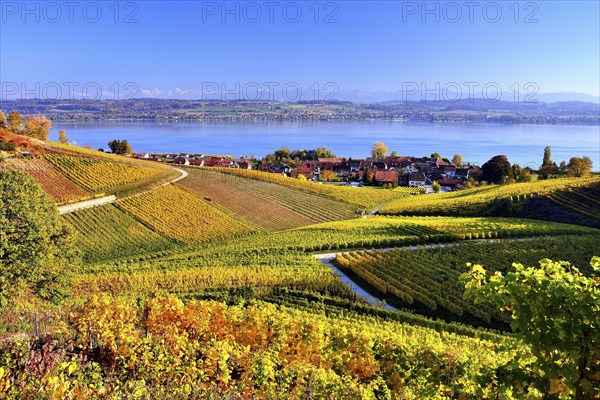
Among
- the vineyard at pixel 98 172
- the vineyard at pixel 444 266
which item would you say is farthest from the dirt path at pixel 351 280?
the vineyard at pixel 98 172

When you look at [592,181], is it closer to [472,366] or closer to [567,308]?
[472,366]

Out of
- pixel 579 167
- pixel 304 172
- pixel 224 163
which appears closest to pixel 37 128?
pixel 224 163

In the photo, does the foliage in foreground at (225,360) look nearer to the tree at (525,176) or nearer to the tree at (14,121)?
the tree at (525,176)

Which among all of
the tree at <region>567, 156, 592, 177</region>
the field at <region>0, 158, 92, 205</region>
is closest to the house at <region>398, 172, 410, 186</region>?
the tree at <region>567, 156, 592, 177</region>

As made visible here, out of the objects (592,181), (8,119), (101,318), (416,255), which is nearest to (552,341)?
(101,318)

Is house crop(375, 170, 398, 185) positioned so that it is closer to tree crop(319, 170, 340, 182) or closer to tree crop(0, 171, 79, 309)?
tree crop(319, 170, 340, 182)

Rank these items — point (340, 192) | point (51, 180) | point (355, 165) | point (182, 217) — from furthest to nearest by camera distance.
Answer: point (355, 165), point (340, 192), point (51, 180), point (182, 217)

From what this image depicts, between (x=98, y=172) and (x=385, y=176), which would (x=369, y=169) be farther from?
(x=98, y=172)
